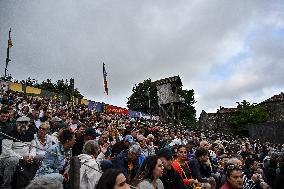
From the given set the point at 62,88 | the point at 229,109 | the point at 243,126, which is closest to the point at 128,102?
the point at 62,88

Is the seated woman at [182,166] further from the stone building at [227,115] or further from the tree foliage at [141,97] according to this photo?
the tree foliage at [141,97]

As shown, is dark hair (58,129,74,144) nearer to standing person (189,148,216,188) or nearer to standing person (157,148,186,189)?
standing person (157,148,186,189)

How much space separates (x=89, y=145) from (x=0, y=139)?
197 cm

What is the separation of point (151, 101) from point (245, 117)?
28.0 m

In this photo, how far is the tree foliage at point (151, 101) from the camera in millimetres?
78188

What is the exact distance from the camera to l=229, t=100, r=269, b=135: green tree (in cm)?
5534

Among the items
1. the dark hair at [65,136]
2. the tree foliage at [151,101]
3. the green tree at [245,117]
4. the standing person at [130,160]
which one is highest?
the tree foliage at [151,101]

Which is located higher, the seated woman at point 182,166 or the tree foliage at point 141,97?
the tree foliage at point 141,97

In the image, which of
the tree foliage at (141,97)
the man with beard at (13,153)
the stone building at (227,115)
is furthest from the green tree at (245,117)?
the man with beard at (13,153)

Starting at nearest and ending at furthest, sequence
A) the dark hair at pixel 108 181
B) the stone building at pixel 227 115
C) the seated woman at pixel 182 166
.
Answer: the dark hair at pixel 108 181 → the seated woman at pixel 182 166 → the stone building at pixel 227 115

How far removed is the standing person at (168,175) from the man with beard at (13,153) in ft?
8.28

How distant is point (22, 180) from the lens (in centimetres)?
616

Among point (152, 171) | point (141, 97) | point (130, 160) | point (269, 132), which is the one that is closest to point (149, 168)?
point (152, 171)

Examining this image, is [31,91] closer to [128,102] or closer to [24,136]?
[24,136]
